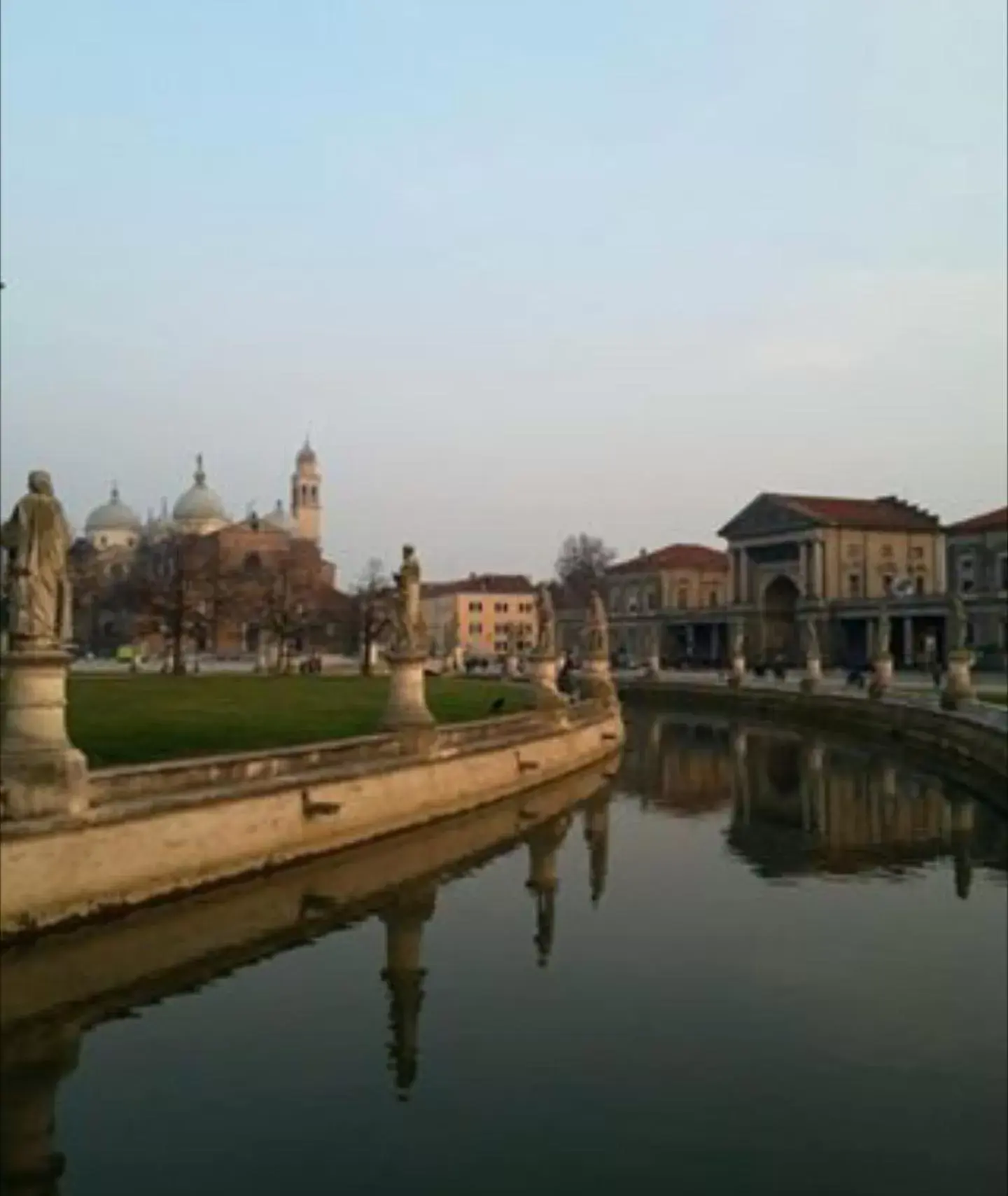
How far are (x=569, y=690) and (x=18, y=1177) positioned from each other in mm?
52774

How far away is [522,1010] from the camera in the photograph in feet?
41.7

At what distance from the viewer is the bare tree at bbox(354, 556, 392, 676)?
7681cm

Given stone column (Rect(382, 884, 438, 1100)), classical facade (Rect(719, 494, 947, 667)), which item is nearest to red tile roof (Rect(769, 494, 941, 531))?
classical facade (Rect(719, 494, 947, 667))

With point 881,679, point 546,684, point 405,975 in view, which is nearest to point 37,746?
point 405,975

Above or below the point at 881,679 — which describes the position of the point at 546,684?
above

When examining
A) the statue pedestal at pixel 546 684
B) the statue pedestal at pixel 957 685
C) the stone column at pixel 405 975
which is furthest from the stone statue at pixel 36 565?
the statue pedestal at pixel 957 685

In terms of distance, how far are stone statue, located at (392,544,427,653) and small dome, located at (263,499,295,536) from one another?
11710 centimetres

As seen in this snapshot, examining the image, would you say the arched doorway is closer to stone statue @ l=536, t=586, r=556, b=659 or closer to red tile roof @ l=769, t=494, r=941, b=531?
red tile roof @ l=769, t=494, r=941, b=531

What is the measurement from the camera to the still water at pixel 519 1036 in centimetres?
889

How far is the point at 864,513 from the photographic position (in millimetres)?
111812

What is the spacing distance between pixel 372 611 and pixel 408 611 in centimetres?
5651

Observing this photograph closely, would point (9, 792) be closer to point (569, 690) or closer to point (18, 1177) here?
point (18, 1177)

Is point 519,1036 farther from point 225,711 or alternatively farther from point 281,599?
point 281,599

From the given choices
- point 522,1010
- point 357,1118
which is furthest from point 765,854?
point 357,1118
